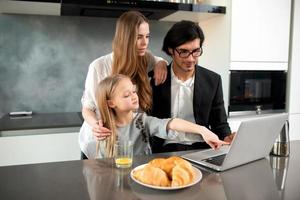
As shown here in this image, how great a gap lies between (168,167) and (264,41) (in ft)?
6.06

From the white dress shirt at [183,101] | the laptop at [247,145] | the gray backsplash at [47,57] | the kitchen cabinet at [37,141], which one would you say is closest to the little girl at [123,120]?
the white dress shirt at [183,101]

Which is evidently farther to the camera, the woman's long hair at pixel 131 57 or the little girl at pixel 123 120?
the woman's long hair at pixel 131 57

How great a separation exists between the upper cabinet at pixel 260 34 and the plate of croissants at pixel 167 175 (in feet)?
5.27

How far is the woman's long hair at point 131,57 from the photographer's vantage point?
4.70 feet

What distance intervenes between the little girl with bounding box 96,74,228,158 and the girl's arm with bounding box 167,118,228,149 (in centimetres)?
3

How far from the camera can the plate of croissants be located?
770 millimetres

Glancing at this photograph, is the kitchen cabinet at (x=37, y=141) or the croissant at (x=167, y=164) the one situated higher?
the croissant at (x=167, y=164)

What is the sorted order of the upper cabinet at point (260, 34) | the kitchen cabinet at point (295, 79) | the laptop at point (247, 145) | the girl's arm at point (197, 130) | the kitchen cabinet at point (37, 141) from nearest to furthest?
the laptop at point (247, 145)
the girl's arm at point (197, 130)
the kitchen cabinet at point (37, 141)
the upper cabinet at point (260, 34)
the kitchen cabinet at point (295, 79)

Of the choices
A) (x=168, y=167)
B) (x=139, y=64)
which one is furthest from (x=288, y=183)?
(x=139, y=64)

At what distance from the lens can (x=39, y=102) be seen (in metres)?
2.39

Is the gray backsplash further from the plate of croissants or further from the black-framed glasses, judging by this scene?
the plate of croissants

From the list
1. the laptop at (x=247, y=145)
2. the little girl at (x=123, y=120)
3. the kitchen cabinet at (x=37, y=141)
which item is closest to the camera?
the laptop at (x=247, y=145)

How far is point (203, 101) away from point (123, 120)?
1.26 ft

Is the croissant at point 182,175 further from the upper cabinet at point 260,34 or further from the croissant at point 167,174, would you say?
the upper cabinet at point 260,34
